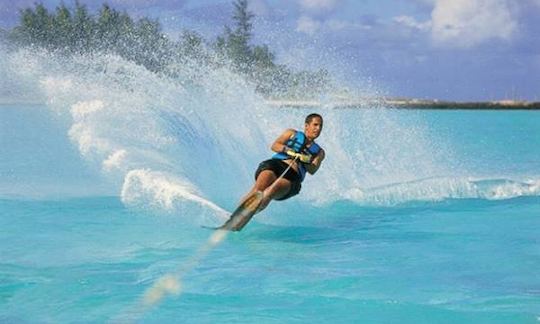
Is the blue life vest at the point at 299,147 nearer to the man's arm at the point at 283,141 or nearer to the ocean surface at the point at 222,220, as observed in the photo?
the man's arm at the point at 283,141

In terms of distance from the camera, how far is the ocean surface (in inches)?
233

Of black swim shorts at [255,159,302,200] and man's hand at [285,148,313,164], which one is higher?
man's hand at [285,148,313,164]

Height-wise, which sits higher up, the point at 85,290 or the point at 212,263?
the point at 212,263

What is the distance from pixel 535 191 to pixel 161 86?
224 inches

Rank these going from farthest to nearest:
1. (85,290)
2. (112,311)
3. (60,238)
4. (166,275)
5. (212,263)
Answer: (60,238) < (212,263) < (166,275) < (85,290) < (112,311)

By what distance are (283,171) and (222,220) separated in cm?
100

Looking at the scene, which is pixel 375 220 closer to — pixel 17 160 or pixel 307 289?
pixel 307 289

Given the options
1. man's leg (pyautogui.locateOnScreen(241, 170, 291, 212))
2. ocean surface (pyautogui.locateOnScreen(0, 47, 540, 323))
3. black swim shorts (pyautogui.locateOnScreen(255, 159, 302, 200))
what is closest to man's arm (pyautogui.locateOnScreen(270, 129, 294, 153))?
black swim shorts (pyautogui.locateOnScreen(255, 159, 302, 200))

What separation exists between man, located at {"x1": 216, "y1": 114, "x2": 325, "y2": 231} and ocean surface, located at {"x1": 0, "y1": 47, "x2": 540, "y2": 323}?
1.07 ft

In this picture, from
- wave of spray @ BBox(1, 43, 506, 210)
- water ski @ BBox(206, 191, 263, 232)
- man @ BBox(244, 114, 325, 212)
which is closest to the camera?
water ski @ BBox(206, 191, 263, 232)

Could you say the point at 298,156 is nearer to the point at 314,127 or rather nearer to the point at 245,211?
the point at 314,127

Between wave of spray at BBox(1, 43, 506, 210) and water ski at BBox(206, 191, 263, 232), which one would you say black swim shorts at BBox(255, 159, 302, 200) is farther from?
wave of spray at BBox(1, 43, 506, 210)

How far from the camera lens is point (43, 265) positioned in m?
7.03

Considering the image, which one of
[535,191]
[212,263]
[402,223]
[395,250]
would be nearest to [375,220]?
[402,223]
